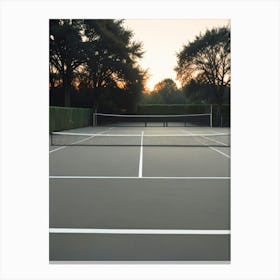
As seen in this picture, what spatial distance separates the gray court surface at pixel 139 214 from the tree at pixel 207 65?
94.2 ft

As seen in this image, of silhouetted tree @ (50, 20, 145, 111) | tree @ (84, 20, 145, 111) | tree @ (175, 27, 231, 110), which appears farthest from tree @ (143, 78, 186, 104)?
silhouetted tree @ (50, 20, 145, 111)

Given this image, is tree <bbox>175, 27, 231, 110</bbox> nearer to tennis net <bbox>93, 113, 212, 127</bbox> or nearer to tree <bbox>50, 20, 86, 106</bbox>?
tennis net <bbox>93, 113, 212, 127</bbox>

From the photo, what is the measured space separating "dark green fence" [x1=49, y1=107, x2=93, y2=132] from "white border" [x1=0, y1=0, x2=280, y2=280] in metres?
15.6

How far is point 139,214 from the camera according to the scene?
407 cm

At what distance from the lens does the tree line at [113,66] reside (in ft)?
96.1

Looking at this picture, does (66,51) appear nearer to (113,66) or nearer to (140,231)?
(113,66)

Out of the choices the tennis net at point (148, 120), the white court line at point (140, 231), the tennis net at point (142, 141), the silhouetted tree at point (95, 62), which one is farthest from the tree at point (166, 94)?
the white court line at point (140, 231)
